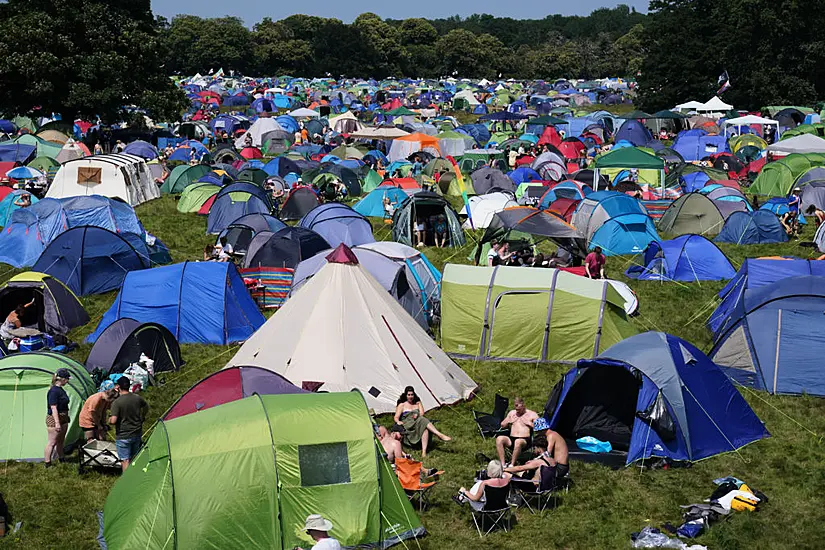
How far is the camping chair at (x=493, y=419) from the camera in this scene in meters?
13.6

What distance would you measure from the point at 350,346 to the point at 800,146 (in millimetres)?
29042

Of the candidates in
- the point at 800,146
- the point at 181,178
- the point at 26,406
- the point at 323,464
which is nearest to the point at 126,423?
the point at 26,406

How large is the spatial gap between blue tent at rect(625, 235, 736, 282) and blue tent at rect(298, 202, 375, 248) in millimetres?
6718

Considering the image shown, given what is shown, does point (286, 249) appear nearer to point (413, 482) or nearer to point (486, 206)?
point (486, 206)

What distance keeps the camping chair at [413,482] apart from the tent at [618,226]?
14.0m

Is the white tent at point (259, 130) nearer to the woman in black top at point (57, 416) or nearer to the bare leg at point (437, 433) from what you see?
the woman in black top at point (57, 416)

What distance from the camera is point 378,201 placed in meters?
30.3

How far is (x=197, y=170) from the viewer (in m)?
34.3

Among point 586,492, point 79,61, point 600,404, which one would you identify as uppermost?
point 79,61

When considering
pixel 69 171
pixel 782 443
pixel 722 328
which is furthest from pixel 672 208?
pixel 69 171

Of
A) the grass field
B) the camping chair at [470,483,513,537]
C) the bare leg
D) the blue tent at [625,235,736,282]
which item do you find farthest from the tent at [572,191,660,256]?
the camping chair at [470,483,513,537]

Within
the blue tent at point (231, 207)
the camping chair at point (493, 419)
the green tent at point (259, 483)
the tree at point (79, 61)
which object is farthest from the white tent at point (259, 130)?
the green tent at point (259, 483)

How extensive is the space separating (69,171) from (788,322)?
72.3ft

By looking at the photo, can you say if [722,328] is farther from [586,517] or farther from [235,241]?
[235,241]
